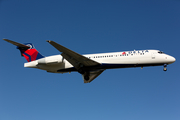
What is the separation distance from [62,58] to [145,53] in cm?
939

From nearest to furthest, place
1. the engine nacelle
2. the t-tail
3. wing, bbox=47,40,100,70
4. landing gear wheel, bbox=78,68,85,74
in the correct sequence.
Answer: wing, bbox=47,40,100,70, the engine nacelle, landing gear wheel, bbox=78,68,85,74, the t-tail

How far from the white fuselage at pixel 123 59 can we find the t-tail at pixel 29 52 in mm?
2081

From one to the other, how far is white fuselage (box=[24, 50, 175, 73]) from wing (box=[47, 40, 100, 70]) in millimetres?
987

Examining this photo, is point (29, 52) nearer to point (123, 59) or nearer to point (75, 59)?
point (75, 59)

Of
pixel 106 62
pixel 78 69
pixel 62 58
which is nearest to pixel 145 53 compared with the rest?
pixel 106 62

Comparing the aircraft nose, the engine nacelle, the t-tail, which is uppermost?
the t-tail

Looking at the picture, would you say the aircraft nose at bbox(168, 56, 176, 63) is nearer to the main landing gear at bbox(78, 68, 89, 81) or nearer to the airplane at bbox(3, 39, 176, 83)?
the airplane at bbox(3, 39, 176, 83)

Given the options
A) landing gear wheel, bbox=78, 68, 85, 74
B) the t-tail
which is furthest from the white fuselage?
the t-tail

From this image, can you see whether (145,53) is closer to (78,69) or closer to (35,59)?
(78,69)

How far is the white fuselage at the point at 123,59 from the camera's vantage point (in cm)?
2195

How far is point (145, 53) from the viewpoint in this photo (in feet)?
72.8

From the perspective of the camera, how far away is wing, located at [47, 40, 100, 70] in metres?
20.7

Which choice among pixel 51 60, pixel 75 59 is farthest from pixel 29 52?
pixel 75 59

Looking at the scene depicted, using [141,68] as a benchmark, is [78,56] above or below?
above
